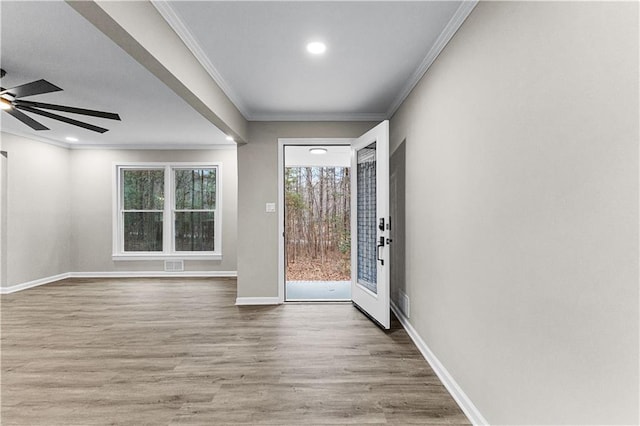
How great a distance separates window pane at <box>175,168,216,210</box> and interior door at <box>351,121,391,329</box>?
3.37 meters

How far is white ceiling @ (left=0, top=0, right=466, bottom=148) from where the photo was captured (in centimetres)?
209

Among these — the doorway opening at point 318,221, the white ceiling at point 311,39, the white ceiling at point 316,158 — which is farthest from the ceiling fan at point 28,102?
the doorway opening at point 318,221

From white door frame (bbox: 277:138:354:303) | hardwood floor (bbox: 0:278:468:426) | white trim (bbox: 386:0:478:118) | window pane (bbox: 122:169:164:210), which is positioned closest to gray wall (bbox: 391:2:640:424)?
white trim (bbox: 386:0:478:118)

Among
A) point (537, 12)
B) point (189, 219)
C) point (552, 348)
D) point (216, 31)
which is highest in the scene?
point (216, 31)

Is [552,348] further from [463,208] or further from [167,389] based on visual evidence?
[167,389]

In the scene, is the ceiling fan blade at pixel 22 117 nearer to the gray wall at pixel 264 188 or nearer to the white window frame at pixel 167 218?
the gray wall at pixel 264 188

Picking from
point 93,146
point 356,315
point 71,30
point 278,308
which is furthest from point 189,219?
point 71,30

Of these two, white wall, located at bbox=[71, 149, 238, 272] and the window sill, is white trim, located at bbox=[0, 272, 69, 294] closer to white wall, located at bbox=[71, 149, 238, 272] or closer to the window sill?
white wall, located at bbox=[71, 149, 238, 272]

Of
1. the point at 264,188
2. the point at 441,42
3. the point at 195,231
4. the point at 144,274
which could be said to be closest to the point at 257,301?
the point at 264,188

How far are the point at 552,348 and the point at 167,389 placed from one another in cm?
238

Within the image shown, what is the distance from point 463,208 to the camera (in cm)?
210

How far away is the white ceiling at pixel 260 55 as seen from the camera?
6.85ft

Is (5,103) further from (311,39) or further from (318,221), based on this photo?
(318,221)

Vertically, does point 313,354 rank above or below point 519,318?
below
